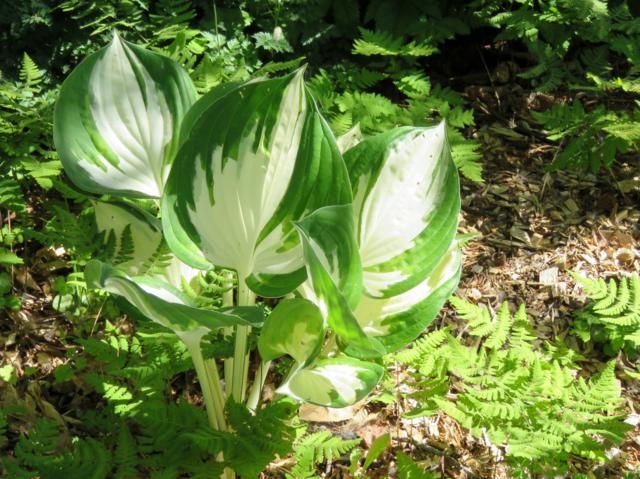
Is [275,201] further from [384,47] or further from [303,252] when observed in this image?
[384,47]

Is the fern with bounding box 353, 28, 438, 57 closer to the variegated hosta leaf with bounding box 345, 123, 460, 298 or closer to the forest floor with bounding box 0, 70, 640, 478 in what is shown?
the forest floor with bounding box 0, 70, 640, 478

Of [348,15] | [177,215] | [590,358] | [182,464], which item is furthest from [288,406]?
[348,15]

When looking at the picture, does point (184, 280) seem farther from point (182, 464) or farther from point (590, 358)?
point (590, 358)

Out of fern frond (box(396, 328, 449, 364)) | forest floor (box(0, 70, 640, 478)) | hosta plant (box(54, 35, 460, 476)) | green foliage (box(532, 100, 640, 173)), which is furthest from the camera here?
green foliage (box(532, 100, 640, 173))

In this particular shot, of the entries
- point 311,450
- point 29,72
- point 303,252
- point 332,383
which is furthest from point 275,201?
point 29,72

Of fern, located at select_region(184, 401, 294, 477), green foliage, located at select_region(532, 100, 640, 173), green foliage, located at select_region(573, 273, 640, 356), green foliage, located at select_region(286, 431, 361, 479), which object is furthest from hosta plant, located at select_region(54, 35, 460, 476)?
green foliage, located at select_region(532, 100, 640, 173)

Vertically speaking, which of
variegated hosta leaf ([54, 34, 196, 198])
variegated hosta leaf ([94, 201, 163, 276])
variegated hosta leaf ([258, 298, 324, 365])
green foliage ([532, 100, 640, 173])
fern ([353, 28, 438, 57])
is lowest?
green foliage ([532, 100, 640, 173])

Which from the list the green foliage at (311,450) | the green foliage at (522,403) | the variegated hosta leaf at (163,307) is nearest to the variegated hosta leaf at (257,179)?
the variegated hosta leaf at (163,307)

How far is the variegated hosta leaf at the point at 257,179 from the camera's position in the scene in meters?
1.33

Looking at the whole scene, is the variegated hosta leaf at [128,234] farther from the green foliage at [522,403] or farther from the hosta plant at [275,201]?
the green foliage at [522,403]

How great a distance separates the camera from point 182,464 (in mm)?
1565

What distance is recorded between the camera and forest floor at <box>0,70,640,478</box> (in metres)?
2.11

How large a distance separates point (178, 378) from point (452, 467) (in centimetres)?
90

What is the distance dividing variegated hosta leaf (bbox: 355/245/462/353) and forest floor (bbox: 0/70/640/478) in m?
0.67
